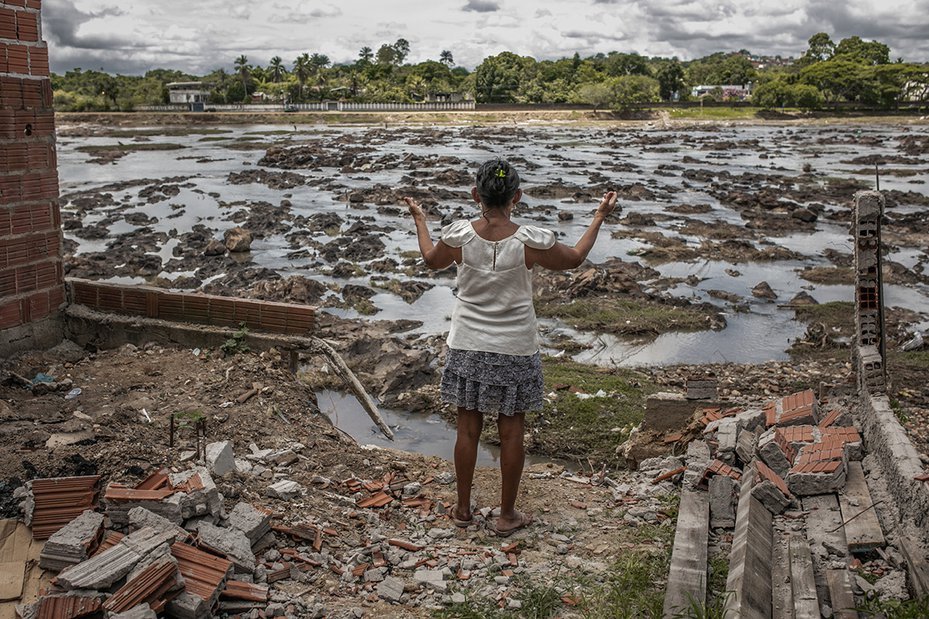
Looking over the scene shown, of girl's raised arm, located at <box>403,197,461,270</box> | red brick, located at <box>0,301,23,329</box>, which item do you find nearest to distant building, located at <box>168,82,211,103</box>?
red brick, located at <box>0,301,23,329</box>

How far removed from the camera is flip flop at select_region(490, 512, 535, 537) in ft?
13.9

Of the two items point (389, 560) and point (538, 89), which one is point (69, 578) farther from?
point (538, 89)

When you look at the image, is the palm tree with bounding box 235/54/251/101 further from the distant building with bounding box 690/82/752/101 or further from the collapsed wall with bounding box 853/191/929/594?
the collapsed wall with bounding box 853/191/929/594

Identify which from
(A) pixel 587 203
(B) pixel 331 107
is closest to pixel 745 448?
(A) pixel 587 203

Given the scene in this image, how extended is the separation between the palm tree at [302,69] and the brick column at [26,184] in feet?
285

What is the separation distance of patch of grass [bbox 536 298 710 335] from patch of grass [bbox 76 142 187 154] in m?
38.2

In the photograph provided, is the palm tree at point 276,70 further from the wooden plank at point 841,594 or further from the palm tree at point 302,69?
the wooden plank at point 841,594

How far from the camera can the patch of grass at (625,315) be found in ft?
40.0

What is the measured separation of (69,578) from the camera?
9.94 ft

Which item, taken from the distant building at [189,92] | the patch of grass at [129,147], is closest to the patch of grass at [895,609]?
the patch of grass at [129,147]

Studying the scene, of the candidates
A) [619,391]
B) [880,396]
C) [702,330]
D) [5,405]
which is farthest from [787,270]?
[5,405]

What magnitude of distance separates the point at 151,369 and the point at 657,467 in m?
3.54

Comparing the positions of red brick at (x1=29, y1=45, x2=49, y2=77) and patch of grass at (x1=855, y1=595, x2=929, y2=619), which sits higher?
red brick at (x1=29, y1=45, x2=49, y2=77)

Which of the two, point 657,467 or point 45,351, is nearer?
point 657,467
